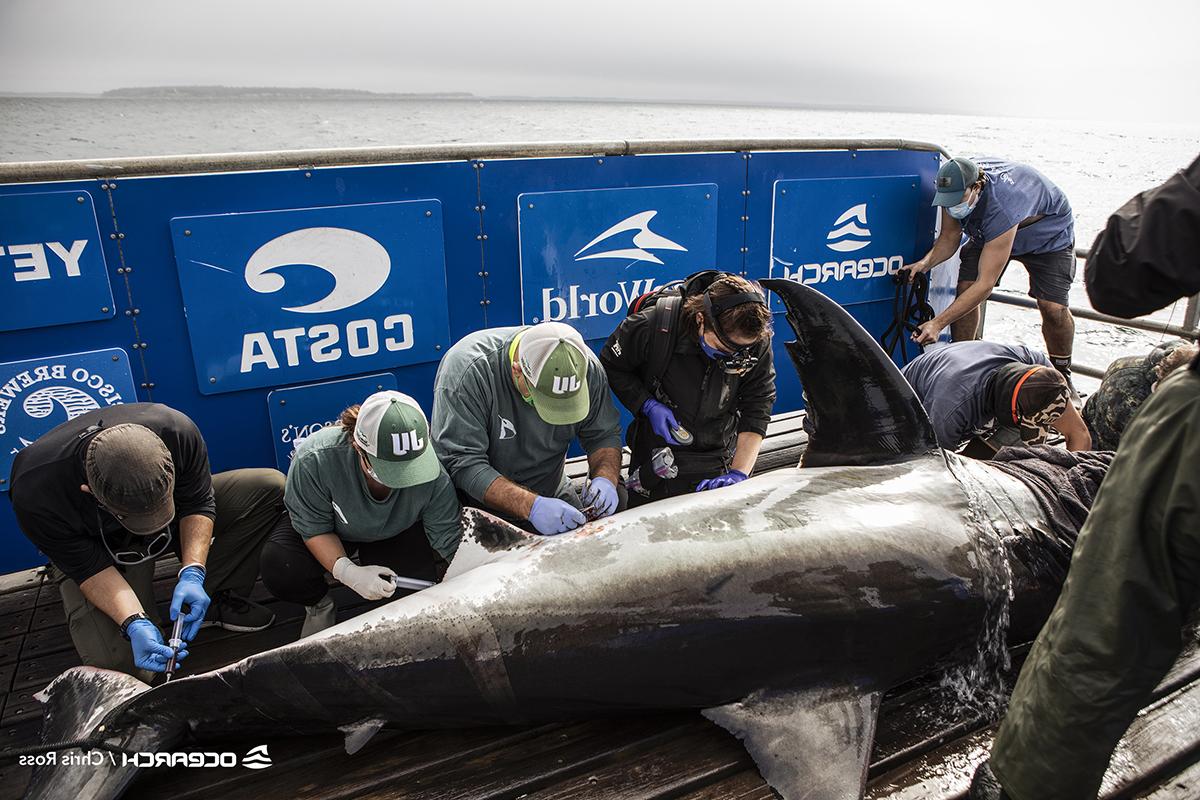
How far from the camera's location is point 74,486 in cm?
341

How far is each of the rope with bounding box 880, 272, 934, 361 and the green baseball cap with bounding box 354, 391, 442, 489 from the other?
182 inches

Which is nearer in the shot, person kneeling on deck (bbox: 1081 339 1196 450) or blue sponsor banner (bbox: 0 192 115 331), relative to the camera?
blue sponsor banner (bbox: 0 192 115 331)

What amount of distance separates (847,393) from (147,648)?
125 inches

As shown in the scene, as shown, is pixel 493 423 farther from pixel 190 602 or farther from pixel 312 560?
pixel 190 602

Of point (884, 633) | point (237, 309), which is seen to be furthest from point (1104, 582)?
point (237, 309)

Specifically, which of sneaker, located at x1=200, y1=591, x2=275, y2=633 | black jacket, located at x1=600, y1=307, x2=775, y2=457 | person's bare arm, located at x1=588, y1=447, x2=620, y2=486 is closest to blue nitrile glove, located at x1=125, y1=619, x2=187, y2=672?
sneaker, located at x1=200, y1=591, x2=275, y2=633

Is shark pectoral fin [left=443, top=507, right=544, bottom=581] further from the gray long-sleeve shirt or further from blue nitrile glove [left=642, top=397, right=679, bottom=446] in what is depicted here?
blue nitrile glove [left=642, top=397, right=679, bottom=446]

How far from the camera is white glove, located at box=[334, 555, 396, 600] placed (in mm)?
3633

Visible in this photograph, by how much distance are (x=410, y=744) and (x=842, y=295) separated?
493 cm

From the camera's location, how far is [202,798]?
2.83m

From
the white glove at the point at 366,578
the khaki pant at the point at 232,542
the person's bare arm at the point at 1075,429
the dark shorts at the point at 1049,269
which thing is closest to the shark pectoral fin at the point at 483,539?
the white glove at the point at 366,578

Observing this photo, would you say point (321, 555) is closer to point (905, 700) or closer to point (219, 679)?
point (219, 679)

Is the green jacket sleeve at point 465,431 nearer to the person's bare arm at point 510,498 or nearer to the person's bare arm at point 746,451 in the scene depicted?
the person's bare arm at point 510,498

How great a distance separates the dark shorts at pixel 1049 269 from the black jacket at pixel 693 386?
10.9 ft
